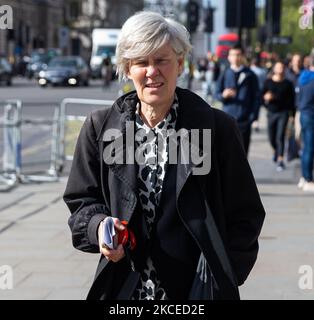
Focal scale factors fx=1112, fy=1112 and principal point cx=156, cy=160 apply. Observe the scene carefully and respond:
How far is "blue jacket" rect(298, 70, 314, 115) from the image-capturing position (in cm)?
1350

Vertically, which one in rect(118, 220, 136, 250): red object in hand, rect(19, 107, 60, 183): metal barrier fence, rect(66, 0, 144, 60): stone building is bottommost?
rect(66, 0, 144, 60): stone building

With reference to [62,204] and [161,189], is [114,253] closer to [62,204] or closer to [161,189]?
[161,189]

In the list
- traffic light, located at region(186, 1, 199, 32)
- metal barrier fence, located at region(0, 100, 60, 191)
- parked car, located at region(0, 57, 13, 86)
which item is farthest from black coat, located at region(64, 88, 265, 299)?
parked car, located at region(0, 57, 13, 86)

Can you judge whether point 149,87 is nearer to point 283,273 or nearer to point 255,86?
point 283,273

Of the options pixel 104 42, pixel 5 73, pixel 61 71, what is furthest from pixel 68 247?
pixel 104 42

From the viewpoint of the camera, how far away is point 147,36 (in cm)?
380

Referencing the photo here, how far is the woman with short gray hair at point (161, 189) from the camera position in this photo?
12.6 ft

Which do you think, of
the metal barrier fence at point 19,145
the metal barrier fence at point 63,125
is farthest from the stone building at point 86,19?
the metal barrier fence at point 19,145

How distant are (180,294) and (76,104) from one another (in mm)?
12606

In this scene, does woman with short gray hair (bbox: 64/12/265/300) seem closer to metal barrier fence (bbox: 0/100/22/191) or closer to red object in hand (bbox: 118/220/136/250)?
red object in hand (bbox: 118/220/136/250)

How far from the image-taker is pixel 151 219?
153 inches

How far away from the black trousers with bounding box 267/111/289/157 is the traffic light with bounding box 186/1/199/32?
17.7ft

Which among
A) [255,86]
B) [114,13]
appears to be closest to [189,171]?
[255,86]

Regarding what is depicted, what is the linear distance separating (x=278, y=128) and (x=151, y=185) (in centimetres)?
1299
